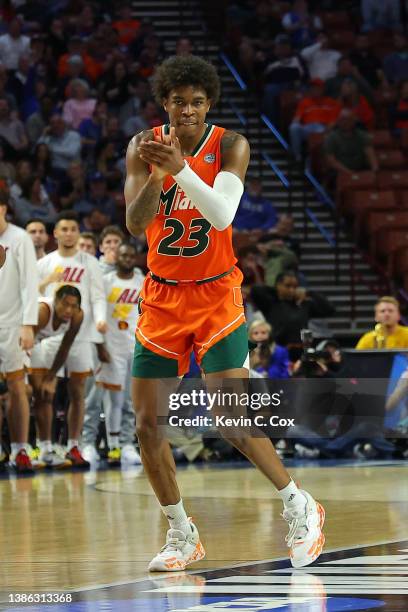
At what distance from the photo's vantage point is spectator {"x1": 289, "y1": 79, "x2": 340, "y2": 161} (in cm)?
1878

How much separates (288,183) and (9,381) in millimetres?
8273

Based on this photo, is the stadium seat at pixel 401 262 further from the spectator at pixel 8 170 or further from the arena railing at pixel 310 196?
the spectator at pixel 8 170

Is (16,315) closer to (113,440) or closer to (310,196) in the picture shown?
(113,440)

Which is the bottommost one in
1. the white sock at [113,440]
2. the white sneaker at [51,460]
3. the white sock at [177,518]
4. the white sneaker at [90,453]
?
the white sneaker at [90,453]

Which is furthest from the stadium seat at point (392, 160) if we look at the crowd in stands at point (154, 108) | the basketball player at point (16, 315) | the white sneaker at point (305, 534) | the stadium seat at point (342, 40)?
the white sneaker at point (305, 534)

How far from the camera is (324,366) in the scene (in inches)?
489

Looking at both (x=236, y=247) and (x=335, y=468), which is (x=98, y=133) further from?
(x=335, y=468)

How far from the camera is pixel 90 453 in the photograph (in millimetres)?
12469

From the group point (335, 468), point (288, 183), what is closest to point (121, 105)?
point (288, 183)

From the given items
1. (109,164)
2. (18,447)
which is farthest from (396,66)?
(18,447)

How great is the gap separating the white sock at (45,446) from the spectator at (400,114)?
9252mm

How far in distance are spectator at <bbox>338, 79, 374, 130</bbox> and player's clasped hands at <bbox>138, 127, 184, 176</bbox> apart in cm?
1374

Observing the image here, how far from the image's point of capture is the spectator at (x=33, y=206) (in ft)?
50.3

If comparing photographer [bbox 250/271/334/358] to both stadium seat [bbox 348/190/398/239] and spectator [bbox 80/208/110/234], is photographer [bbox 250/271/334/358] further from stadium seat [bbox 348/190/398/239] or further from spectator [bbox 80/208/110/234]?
stadium seat [bbox 348/190/398/239]
